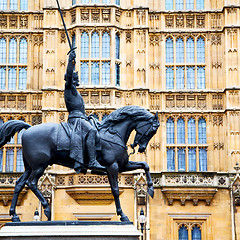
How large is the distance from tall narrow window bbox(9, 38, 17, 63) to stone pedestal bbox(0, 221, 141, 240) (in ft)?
67.6

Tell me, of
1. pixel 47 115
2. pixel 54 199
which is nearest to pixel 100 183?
pixel 54 199

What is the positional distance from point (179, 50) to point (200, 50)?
1058 millimetres

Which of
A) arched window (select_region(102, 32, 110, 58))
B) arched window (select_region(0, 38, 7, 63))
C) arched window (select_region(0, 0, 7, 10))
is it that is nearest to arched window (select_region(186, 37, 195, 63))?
arched window (select_region(102, 32, 110, 58))

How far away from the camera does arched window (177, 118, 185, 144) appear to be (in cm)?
2964

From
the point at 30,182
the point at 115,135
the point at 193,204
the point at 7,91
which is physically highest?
the point at 7,91

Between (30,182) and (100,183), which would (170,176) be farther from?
(30,182)

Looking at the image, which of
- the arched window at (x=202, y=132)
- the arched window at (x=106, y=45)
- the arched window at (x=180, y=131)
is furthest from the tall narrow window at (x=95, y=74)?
the arched window at (x=202, y=132)

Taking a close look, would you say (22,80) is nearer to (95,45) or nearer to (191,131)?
(95,45)

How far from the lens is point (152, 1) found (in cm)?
3122

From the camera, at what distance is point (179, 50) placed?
30.6 metres

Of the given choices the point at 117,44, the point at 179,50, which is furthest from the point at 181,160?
the point at 117,44

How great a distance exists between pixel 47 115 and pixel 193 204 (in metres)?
8.08

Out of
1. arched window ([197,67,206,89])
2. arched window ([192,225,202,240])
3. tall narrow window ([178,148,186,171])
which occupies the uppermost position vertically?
arched window ([197,67,206,89])

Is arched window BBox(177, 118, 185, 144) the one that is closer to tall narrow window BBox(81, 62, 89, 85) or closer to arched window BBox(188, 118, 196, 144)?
arched window BBox(188, 118, 196, 144)
